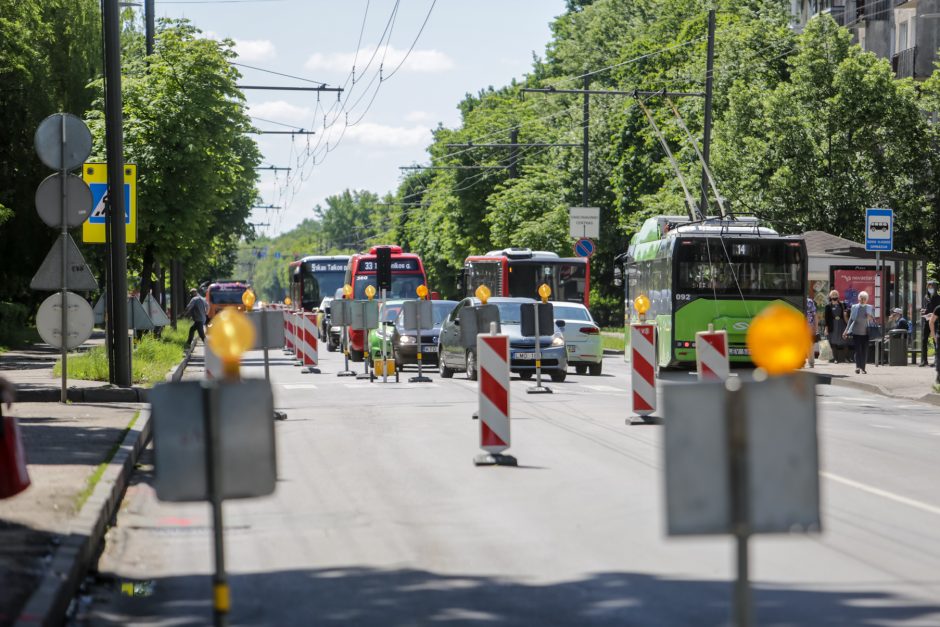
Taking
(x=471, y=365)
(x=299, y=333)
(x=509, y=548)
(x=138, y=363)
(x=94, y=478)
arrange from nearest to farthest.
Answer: (x=509, y=548) → (x=94, y=478) → (x=138, y=363) → (x=471, y=365) → (x=299, y=333)

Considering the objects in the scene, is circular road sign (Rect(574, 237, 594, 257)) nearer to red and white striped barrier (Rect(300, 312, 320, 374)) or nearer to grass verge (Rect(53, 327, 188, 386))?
red and white striped barrier (Rect(300, 312, 320, 374))

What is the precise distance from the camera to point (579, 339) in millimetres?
30938

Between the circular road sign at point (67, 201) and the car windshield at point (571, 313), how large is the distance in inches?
579

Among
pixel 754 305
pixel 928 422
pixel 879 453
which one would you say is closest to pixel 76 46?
pixel 754 305

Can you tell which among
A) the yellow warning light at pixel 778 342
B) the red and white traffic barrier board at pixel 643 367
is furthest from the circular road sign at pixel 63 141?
the yellow warning light at pixel 778 342

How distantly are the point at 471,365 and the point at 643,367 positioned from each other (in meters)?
11.3

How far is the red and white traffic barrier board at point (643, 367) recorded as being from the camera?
665 inches

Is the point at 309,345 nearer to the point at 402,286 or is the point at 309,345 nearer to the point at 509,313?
the point at 509,313

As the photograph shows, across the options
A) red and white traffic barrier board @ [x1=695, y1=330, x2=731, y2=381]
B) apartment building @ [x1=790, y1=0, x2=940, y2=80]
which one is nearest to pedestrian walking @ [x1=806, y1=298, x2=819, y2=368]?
red and white traffic barrier board @ [x1=695, y1=330, x2=731, y2=381]

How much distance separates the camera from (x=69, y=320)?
18.0 meters

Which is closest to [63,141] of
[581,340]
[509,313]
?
[509,313]

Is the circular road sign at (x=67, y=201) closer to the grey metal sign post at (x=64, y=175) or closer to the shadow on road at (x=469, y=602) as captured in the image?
the grey metal sign post at (x=64, y=175)

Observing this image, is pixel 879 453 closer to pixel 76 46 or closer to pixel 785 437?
pixel 785 437

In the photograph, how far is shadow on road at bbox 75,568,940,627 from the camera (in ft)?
22.7
